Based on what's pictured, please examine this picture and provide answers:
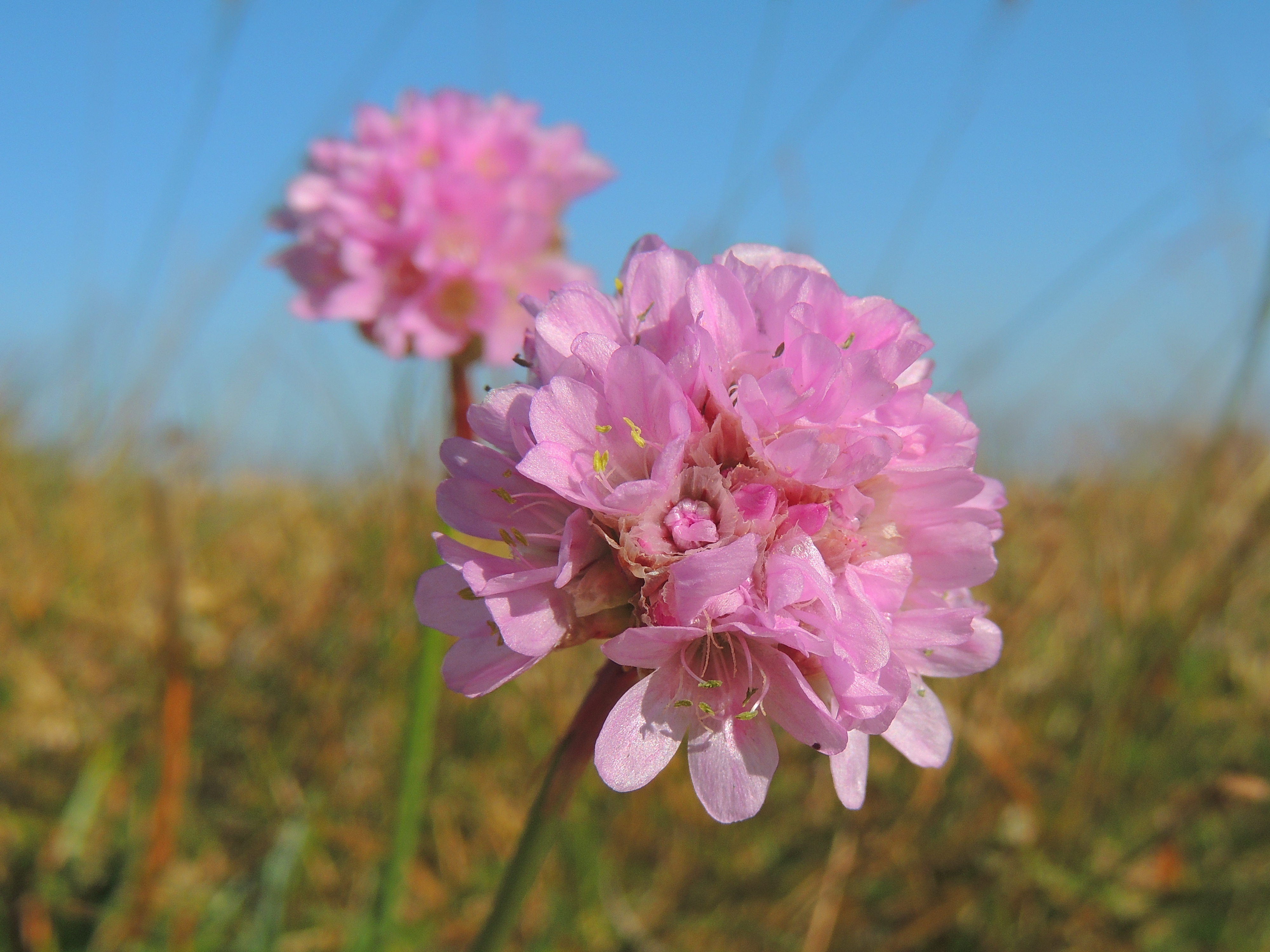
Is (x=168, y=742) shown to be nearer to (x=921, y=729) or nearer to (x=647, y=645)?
(x=647, y=645)

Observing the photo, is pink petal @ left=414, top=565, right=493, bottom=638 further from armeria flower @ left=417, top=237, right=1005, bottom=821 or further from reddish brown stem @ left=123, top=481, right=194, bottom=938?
reddish brown stem @ left=123, top=481, right=194, bottom=938

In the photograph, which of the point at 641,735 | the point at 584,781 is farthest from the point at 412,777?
the point at 641,735

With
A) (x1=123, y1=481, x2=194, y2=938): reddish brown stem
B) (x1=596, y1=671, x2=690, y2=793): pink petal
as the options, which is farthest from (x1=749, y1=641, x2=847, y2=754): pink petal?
(x1=123, y1=481, x2=194, y2=938): reddish brown stem

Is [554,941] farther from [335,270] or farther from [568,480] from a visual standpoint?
[335,270]

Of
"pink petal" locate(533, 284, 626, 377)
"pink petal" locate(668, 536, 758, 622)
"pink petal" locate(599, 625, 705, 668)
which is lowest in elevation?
"pink petal" locate(599, 625, 705, 668)

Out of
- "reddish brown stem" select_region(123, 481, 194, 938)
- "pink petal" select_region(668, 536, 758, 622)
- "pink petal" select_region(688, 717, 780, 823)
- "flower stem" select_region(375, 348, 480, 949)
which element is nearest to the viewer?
"pink petal" select_region(668, 536, 758, 622)

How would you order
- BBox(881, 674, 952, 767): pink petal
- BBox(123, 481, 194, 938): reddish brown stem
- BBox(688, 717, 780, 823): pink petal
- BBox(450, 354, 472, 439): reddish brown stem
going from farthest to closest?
BBox(450, 354, 472, 439): reddish brown stem, BBox(123, 481, 194, 938): reddish brown stem, BBox(881, 674, 952, 767): pink petal, BBox(688, 717, 780, 823): pink petal

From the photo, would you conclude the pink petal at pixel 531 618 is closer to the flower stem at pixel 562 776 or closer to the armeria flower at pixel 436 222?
the flower stem at pixel 562 776
